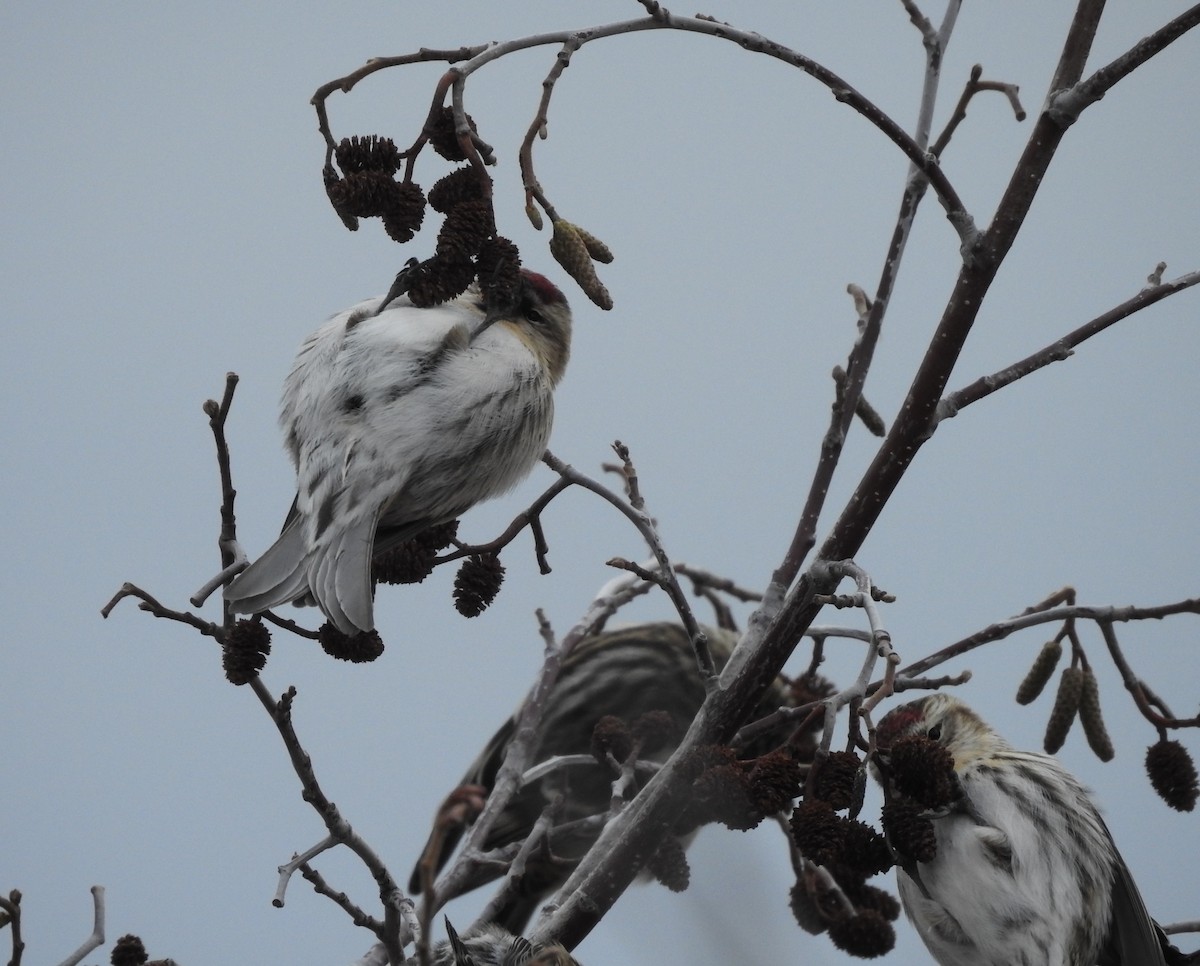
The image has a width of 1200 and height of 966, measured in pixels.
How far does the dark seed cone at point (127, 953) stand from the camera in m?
2.09

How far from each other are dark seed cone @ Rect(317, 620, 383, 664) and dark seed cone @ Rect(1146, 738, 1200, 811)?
4.03 feet

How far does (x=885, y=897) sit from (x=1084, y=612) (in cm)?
68

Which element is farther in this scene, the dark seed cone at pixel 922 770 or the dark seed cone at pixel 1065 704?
the dark seed cone at pixel 1065 704

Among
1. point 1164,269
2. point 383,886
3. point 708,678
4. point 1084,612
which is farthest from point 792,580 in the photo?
point 383,886

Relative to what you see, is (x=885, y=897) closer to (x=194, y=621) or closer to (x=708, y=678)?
(x=708, y=678)

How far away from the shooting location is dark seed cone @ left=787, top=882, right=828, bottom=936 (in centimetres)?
239

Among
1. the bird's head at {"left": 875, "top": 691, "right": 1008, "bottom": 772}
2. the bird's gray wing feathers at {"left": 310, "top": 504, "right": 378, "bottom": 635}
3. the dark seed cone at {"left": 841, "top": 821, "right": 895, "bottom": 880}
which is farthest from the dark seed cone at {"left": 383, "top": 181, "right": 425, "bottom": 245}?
the bird's head at {"left": 875, "top": 691, "right": 1008, "bottom": 772}

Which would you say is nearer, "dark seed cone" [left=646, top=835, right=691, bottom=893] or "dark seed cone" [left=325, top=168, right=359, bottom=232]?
"dark seed cone" [left=325, top=168, right=359, bottom=232]

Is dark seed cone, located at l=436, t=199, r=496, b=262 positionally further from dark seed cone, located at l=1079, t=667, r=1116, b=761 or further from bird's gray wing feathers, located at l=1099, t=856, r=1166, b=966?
bird's gray wing feathers, located at l=1099, t=856, r=1166, b=966

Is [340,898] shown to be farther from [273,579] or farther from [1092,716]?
[1092,716]

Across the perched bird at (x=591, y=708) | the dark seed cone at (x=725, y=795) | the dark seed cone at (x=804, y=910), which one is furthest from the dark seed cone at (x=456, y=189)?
the perched bird at (x=591, y=708)

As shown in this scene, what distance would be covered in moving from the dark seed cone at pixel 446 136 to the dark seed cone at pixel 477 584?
61 cm

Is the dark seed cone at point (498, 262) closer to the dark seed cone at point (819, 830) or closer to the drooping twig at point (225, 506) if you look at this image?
the drooping twig at point (225, 506)

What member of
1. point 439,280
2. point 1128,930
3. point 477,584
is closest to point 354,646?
point 477,584
